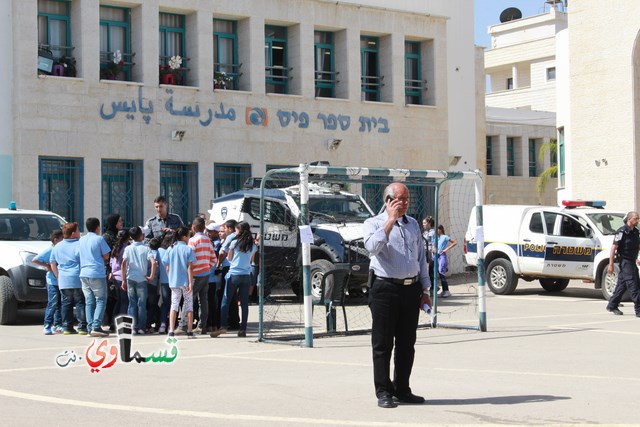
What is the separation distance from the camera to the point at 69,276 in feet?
54.5

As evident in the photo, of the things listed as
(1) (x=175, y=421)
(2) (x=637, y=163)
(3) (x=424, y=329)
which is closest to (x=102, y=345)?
(3) (x=424, y=329)

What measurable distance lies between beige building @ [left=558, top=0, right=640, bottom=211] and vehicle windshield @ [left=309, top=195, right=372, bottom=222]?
607 inches

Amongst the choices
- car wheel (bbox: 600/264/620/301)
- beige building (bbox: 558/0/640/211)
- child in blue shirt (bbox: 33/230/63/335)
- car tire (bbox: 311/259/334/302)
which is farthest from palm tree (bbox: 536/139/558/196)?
child in blue shirt (bbox: 33/230/63/335)

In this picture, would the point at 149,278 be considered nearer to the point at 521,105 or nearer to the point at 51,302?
the point at 51,302

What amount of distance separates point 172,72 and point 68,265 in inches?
546

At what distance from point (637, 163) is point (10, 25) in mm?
20646

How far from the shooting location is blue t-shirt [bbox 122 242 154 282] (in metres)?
16.6

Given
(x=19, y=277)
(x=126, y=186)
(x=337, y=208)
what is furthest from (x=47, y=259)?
(x=126, y=186)

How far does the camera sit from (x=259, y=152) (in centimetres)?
3080

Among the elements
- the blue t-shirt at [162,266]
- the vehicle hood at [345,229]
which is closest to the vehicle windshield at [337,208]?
the vehicle hood at [345,229]

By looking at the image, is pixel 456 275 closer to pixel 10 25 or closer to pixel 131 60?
pixel 131 60

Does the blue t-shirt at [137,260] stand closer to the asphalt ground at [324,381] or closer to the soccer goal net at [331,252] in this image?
the asphalt ground at [324,381]

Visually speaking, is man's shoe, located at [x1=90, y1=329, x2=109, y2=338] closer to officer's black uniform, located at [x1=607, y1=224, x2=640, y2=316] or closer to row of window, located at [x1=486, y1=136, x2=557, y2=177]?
officer's black uniform, located at [x1=607, y1=224, x2=640, y2=316]

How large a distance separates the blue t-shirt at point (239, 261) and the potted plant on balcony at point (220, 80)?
14827 millimetres
